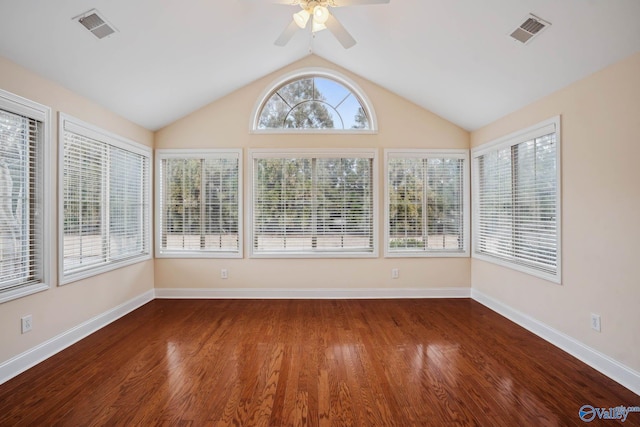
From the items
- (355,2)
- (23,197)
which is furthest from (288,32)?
(23,197)

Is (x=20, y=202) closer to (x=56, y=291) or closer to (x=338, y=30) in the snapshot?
(x=56, y=291)

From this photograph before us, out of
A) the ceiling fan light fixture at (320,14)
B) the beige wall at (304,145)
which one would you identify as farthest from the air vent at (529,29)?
the beige wall at (304,145)

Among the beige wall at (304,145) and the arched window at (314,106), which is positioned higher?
the arched window at (314,106)

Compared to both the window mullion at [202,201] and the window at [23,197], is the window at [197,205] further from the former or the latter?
the window at [23,197]

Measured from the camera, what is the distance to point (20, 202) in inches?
103

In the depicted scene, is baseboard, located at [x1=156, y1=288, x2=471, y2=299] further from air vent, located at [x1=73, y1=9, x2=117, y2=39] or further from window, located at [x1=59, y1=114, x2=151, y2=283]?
air vent, located at [x1=73, y1=9, x2=117, y2=39]

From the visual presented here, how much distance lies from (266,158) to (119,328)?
280 cm

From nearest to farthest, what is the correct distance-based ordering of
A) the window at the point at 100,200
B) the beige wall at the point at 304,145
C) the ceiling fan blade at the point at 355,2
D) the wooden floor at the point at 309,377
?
the wooden floor at the point at 309,377 < the ceiling fan blade at the point at 355,2 < the window at the point at 100,200 < the beige wall at the point at 304,145

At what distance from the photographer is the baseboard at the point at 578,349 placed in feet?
7.60

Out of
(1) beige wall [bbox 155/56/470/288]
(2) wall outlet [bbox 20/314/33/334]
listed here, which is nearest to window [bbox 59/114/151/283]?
(2) wall outlet [bbox 20/314/33/334]

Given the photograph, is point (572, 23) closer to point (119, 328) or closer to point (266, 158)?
point (266, 158)

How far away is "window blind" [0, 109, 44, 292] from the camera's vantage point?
247 centimetres

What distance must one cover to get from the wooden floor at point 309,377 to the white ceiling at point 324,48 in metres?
2.57

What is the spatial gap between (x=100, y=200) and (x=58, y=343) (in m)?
1.53
